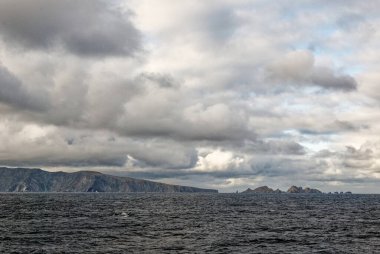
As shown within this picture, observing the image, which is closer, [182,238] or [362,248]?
[362,248]

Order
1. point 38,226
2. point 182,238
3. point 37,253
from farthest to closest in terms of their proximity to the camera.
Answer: point 38,226 < point 182,238 < point 37,253

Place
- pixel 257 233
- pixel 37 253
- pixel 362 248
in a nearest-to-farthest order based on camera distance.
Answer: pixel 37 253, pixel 362 248, pixel 257 233

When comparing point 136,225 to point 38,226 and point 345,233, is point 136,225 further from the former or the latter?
point 345,233

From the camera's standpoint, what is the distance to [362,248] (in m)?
63.2

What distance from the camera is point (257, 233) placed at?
7912 cm

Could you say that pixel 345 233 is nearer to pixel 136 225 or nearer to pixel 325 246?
pixel 325 246

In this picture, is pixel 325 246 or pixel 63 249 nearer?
Answer: pixel 63 249

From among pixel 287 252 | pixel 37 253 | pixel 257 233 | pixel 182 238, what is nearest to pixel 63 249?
pixel 37 253

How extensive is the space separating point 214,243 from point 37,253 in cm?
2479

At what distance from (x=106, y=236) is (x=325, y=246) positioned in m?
34.3

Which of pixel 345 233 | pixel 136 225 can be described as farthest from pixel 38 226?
pixel 345 233

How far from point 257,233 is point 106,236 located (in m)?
26.6

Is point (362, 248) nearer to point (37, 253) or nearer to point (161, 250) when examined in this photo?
point (161, 250)

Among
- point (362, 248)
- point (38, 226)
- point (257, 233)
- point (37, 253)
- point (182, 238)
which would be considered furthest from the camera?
point (38, 226)
